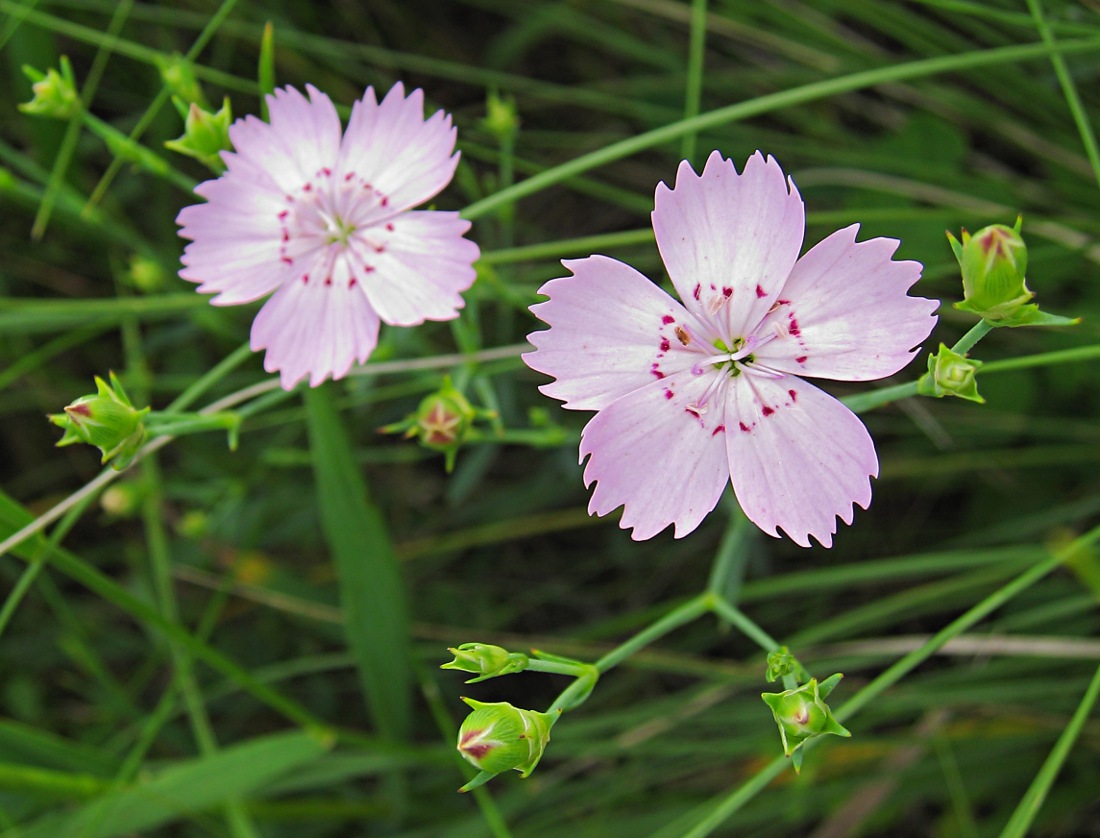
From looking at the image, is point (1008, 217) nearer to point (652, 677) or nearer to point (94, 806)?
point (652, 677)

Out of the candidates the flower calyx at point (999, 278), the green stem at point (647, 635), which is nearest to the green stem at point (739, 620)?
the green stem at point (647, 635)

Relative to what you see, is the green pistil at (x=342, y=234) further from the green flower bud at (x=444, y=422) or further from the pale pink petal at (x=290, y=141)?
the green flower bud at (x=444, y=422)

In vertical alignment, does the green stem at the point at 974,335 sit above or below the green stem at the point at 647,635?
above

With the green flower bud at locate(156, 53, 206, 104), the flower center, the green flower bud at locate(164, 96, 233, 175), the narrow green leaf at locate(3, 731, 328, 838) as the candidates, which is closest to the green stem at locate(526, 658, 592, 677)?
the flower center

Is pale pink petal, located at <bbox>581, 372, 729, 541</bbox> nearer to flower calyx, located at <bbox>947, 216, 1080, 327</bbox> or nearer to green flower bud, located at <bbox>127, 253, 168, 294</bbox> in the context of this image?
flower calyx, located at <bbox>947, 216, 1080, 327</bbox>

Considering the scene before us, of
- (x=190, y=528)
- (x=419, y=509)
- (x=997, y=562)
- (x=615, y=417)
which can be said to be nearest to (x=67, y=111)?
(x=190, y=528)

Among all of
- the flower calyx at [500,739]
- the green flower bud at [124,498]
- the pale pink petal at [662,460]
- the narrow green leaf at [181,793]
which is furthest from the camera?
the green flower bud at [124,498]

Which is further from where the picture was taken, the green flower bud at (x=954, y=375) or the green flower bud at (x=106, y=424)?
the green flower bud at (x=106, y=424)
